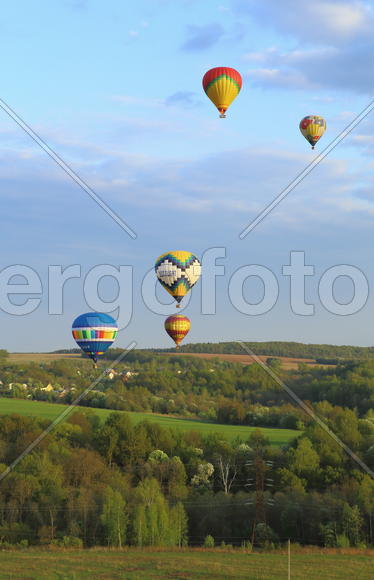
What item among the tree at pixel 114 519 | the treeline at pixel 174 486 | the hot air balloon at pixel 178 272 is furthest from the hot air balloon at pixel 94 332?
the treeline at pixel 174 486

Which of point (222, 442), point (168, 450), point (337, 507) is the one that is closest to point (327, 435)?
point (222, 442)

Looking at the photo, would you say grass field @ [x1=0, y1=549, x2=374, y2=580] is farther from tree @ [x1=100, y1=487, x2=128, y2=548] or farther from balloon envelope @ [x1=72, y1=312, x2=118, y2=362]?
balloon envelope @ [x1=72, y1=312, x2=118, y2=362]

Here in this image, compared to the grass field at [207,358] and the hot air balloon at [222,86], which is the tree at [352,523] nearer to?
the hot air balloon at [222,86]

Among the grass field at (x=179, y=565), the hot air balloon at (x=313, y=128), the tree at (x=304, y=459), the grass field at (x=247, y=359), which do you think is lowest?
the grass field at (x=179, y=565)

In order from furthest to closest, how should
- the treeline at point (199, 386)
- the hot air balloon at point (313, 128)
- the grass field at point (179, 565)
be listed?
the treeline at point (199, 386) → the hot air balloon at point (313, 128) → the grass field at point (179, 565)

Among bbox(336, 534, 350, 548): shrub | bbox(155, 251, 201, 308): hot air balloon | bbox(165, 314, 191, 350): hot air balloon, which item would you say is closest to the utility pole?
bbox(336, 534, 350, 548): shrub

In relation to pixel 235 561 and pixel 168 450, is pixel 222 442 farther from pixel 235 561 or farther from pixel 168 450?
Answer: pixel 235 561
